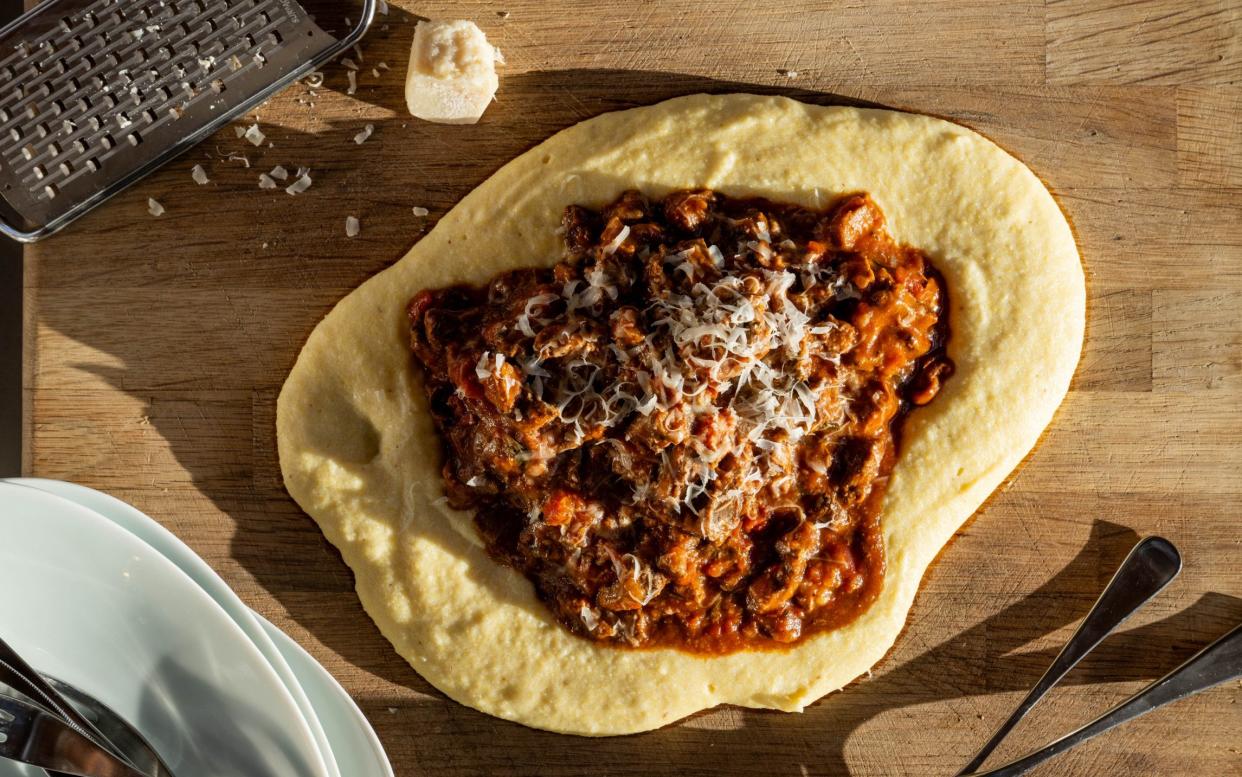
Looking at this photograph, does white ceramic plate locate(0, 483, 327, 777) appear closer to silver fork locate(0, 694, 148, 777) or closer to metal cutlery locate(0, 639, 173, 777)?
metal cutlery locate(0, 639, 173, 777)

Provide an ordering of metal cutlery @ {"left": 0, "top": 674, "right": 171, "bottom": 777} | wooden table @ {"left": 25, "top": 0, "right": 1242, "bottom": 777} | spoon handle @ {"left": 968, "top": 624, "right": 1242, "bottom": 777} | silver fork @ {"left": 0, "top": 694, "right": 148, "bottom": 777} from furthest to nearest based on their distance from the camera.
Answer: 1. wooden table @ {"left": 25, "top": 0, "right": 1242, "bottom": 777}
2. spoon handle @ {"left": 968, "top": 624, "right": 1242, "bottom": 777}
3. metal cutlery @ {"left": 0, "top": 674, "right": 171, "bottom": 777}
4. silver fork @ {"left": 0, "top": 694, "right": 148, "bottom": 777}

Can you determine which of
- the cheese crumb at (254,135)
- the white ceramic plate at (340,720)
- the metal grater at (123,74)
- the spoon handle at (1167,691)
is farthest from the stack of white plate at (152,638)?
the spoon handle at (1167,691)

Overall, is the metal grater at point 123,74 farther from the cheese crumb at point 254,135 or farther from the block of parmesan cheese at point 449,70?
the block of parmesan cheese at point 449,70

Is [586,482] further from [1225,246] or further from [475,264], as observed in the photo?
[1225,246]

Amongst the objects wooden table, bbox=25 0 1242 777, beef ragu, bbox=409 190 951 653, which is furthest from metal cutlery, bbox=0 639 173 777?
beef ragu, bbox=409 190 951 653

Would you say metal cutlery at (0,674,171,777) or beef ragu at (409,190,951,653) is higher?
beef ragu at (409,190,951,653)

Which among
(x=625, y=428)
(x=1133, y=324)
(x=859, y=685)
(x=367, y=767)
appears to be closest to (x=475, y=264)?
(x=625, y=428)

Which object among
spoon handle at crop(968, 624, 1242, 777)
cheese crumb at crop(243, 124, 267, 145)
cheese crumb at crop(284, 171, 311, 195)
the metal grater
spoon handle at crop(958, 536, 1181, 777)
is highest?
the metal grater
